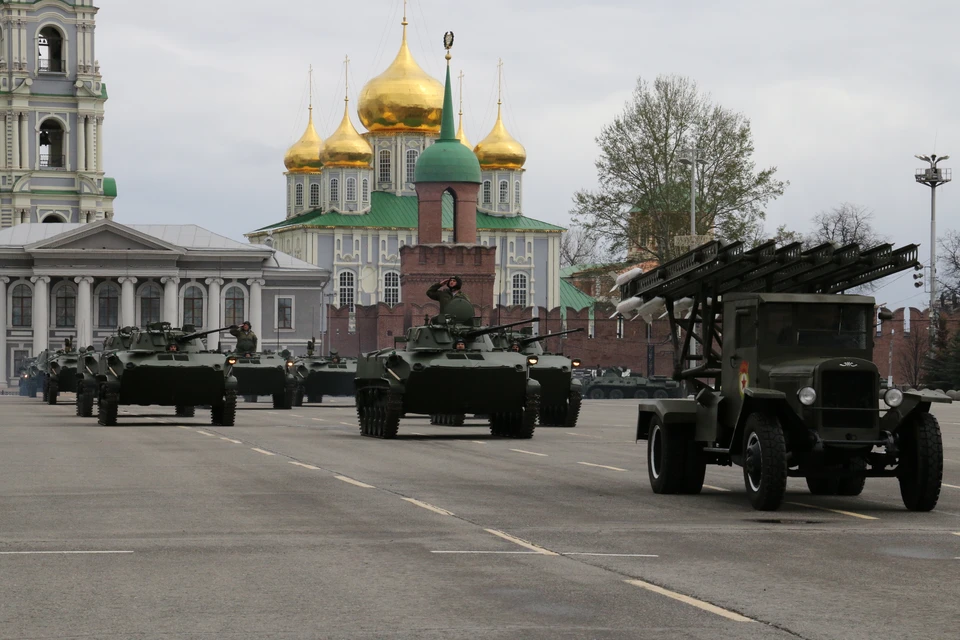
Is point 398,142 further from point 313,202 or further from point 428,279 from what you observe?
point 428,279

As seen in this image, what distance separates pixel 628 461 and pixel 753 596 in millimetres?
12829

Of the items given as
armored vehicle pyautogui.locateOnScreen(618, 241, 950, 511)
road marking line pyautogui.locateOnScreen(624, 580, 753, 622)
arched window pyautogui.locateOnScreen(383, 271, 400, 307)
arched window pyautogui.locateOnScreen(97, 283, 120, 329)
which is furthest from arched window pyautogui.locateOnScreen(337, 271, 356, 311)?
road marking line pyautogui.locateOnScreen(624, 580, 753, 622)

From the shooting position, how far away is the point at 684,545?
40.3 ft

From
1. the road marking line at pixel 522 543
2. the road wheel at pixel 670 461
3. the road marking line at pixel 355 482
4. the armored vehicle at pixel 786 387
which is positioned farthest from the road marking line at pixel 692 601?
the road marking line at pixel 355 482

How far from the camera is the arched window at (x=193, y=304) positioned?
97875 millimetres

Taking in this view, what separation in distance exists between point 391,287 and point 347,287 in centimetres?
308

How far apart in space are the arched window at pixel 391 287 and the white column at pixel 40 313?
31.9 metres

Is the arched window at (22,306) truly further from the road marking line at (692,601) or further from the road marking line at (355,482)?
the road marking line at (692,601)

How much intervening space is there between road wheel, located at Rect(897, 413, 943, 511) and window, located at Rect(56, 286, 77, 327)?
85738mm

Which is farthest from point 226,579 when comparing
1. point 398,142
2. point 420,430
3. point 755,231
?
point 398,142

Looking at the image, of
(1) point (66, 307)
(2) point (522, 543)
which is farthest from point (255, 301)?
(2) point (522, 543)

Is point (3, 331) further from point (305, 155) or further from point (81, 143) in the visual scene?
point (305, 155)

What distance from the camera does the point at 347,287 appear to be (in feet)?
405

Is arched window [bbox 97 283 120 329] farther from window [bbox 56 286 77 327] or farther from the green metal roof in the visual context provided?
the green metal roof
